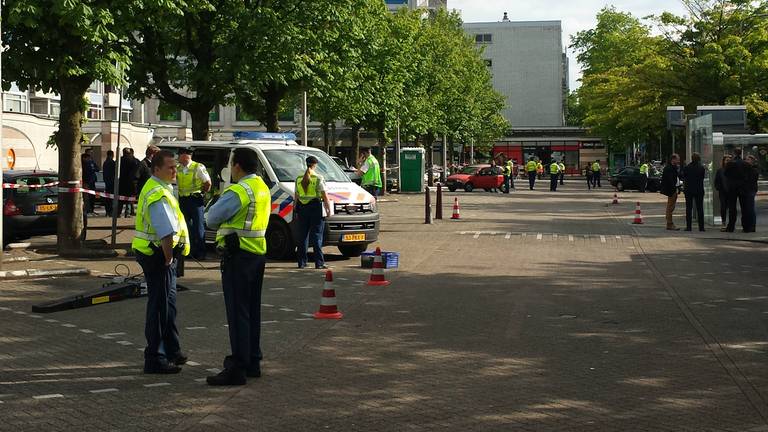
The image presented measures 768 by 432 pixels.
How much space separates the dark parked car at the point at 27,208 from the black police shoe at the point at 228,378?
12716mm

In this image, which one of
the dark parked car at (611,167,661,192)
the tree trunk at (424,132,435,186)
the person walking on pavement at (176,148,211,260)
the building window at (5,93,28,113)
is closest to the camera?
the person walking on pavement at (176,148,211,260)

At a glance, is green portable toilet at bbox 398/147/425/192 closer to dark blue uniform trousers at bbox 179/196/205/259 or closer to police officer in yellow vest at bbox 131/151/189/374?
dark blue uniform trousers at bbox 179/196/205/259

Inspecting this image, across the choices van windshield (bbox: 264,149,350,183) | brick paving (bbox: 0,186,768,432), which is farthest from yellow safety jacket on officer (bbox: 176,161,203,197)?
van windshield (bbox: 264,149,350,183)

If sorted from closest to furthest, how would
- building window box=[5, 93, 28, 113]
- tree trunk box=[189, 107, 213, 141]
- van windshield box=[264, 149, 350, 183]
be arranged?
van windshield box=[264, 149, 350, 183]
tree trunk box=[189, 107, 213, 141]
building window box=[5, 93, 28, 113]

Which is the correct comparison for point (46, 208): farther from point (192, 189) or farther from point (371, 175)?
point (371, 175)

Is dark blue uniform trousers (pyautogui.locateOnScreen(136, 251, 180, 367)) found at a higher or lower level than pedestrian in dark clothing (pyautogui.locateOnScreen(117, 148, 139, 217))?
lower

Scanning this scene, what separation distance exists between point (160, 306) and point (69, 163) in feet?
34.1

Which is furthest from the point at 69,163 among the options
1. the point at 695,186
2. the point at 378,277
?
the point at 695,186

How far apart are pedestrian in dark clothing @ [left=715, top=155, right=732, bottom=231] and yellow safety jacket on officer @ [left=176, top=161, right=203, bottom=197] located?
14134mm

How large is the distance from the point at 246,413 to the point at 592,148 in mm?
104659

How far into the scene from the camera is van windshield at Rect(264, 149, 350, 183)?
17797 millimetres

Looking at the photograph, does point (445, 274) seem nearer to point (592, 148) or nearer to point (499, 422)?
point (499, 422)

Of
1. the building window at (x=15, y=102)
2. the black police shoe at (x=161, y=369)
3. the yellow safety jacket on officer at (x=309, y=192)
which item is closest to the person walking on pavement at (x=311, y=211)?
the yellow safety jacket on officer at (x=309, y=192)

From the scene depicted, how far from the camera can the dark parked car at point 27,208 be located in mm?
19344
